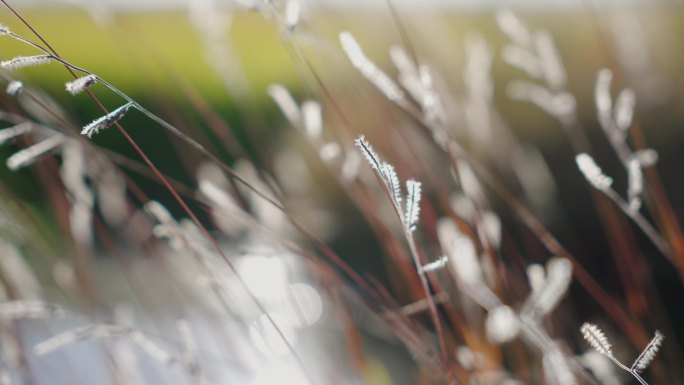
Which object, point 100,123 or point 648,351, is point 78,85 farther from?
point 648,351

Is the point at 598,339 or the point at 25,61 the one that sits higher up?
the point at 25,61

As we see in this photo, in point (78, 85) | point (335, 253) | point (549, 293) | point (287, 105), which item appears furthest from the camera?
point (335, 253)

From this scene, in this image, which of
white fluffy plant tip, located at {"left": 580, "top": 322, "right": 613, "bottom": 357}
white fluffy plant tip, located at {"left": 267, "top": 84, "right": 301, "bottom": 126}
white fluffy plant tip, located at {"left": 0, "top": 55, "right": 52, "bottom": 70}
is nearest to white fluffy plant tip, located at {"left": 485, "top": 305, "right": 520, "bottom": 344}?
white fluffy plant tip, located at {"left": 580, "top": 322, "right": 613, "bottom": 357}

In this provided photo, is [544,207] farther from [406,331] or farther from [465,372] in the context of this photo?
[406,331]

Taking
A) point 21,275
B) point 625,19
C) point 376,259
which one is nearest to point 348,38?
point 21,275

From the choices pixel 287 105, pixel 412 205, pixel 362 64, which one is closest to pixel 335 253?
pixel 287 105

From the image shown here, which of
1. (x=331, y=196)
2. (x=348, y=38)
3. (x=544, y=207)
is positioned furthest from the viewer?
(x=331, y=196)

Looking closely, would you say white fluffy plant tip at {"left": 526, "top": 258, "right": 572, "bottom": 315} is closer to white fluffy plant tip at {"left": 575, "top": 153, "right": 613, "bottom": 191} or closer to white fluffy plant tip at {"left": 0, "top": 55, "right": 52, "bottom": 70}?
white fluffy plant tip at {"left": 575, "top": 153, "right": 613, "bottom": 191}

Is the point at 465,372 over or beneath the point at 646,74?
beneath
